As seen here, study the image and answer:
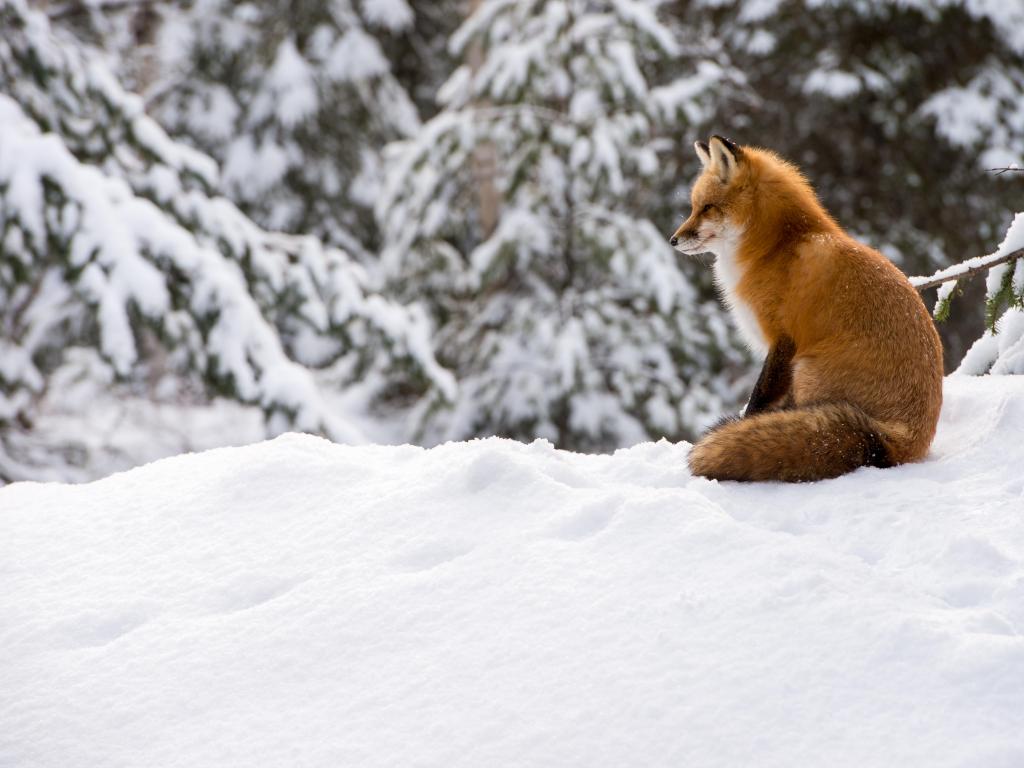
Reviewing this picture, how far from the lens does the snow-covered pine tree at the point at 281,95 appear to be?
12.0 m

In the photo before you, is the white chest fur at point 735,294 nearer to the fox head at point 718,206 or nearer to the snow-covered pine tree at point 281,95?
the fox head at point 718,206

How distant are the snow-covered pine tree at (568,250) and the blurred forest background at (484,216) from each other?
28 mm

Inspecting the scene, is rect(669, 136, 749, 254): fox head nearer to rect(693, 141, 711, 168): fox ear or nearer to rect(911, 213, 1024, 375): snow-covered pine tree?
rect(693, 141, 711, 168): fox ear

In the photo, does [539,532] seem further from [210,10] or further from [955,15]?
[210,10]

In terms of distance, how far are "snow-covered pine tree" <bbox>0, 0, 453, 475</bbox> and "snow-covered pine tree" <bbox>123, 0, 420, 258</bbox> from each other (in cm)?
556

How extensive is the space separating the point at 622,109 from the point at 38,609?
24.3 ft

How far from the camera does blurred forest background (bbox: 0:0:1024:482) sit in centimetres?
571

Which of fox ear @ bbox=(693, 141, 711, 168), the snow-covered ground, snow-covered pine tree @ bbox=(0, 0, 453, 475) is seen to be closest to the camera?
the snow-covered ground

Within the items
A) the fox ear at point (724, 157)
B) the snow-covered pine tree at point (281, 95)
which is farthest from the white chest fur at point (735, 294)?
the snow-covered pine tree at point (281, 95)

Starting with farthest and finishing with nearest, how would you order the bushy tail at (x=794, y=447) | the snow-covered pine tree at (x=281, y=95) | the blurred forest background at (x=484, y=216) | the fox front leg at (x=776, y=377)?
1. the snow-covered pine tree at (x=281, y=95)
2. the blurred forest background at (x=484, y=216)
3. the fox front leg at (x=776, y=377)
4. the bushy tail at (x=794, y=447)

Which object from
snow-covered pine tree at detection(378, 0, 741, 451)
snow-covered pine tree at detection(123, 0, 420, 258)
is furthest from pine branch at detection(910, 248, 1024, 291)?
snow-covered pine tree at detection(123, 0, 420, 258)

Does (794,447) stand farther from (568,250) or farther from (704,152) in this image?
(568,250)

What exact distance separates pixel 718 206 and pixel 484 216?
621 cm

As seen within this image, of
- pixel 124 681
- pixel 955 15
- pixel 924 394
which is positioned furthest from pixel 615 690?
pixel 955 15
